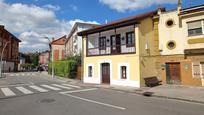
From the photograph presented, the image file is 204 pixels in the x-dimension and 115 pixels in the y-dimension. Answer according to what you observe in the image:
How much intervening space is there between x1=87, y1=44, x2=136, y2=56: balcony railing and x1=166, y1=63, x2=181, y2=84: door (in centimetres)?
361

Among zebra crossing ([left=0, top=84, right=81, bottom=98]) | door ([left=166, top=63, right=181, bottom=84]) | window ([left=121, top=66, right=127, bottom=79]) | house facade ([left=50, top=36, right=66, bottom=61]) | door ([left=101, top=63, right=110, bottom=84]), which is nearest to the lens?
zebra crossing ([left=0, top=84, right=81, bottom=98])

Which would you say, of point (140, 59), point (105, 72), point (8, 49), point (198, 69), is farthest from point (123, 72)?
point (8, 49)

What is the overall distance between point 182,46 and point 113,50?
7.38 m

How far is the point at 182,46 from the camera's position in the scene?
17.0 meters

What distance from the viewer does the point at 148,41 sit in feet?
61.9

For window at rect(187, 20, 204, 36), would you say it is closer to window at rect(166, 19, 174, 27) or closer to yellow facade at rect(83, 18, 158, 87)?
window at rect(166, 19, 174, 27)

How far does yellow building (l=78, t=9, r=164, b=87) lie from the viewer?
17984mm

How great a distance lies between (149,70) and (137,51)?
228 cm

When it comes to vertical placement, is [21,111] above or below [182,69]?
below

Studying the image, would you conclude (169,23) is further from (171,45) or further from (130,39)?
(130,39)

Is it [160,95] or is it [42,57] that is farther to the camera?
[42,57]

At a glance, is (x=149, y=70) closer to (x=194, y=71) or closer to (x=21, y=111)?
(x=194, y=71)

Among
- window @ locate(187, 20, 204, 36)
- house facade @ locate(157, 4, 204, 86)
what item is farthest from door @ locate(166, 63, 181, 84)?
window @ locate(187, 20, 204, 36)

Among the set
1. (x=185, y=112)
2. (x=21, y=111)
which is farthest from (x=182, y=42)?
(x=21, y=111)
